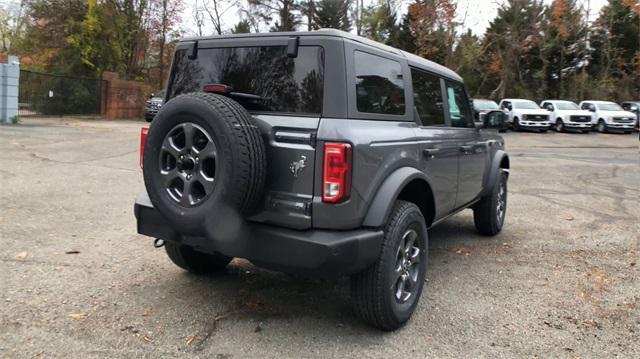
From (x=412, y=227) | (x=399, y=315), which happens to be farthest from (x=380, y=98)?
(x=399, y=315)

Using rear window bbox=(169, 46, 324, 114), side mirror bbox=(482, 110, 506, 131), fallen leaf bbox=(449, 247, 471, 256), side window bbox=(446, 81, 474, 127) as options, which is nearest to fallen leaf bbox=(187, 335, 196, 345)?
rear window bbox=(169, 46, 324, 114)

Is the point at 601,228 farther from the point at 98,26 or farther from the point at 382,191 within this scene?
the point at 98,26

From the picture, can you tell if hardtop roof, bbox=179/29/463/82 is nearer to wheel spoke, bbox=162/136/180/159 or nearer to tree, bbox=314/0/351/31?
wheel spoke, bbox=162/136/180/159

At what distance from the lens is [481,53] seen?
35.2 meters

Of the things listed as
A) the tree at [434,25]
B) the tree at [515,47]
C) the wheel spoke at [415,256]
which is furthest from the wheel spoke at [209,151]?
the tree at [515,47]

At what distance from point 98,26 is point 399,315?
25.5 meters

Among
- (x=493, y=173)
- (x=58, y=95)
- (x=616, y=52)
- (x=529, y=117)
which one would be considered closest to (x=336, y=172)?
(x=493, y=173)

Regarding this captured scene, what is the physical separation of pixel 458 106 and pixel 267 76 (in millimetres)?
2456

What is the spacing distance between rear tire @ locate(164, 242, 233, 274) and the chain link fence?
20081mm

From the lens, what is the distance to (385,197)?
3.22 meters

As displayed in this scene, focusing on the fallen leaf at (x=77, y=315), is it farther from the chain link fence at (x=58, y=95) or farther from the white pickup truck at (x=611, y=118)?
the white pickup truck at (x=611, y=118)

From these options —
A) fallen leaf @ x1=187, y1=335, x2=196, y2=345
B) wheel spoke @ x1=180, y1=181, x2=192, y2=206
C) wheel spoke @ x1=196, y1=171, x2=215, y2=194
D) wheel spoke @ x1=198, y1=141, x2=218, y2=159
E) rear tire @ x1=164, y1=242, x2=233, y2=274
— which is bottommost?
fallen leaf @ x1=187, y1=335, x2=196, y2=345

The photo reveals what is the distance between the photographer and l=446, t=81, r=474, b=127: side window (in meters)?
4.86

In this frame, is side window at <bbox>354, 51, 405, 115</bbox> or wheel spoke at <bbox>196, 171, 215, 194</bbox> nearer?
wheel spoke at <bbox>196, 171, 215, 194</bbox>
